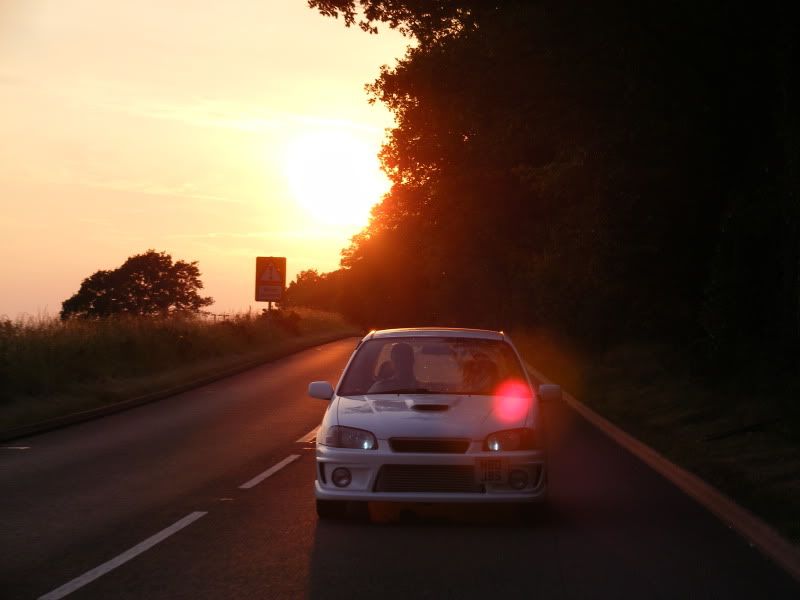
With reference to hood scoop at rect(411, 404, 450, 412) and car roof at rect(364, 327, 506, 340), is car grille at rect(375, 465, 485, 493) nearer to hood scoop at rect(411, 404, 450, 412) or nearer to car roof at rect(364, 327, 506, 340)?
hood scoop at rect(411, 404, 450, 412)

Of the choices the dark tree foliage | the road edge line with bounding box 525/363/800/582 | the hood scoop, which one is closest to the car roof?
the hood scoop

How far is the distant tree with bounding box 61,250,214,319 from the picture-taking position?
103062mm

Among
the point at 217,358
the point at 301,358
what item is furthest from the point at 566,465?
the point at 301,358

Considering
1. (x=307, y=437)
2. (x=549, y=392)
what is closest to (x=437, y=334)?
(x=549, y=392)

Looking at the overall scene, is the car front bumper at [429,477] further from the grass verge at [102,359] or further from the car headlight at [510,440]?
the grass verge at [102,359]

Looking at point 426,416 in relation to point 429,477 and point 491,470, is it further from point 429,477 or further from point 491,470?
point 491,470

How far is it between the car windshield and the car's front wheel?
1.09m

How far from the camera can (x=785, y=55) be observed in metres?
16.7

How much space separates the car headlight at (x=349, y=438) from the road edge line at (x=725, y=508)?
3.10 metres

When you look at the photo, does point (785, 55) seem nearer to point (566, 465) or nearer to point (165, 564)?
point (566, 465)

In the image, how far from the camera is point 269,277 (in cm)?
4803

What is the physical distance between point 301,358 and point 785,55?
26.5m

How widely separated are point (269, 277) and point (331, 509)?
39.6 m

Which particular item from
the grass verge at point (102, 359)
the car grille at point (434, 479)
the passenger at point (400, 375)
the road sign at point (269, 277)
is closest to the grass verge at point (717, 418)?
the car grille at point (434, 479)
